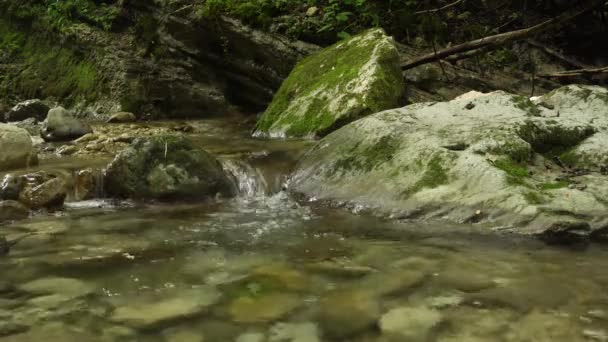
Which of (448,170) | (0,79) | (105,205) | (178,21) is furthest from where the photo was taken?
(0,79)

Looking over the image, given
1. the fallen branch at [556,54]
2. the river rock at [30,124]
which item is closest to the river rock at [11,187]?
the river rock at [30,124]

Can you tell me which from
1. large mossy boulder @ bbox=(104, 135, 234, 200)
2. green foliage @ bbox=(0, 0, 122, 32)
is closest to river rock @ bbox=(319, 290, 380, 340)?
large mossy boulder @ bbox=(104, 135, 234, 200)

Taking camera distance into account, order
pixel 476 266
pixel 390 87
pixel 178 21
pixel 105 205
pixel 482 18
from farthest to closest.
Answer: pixel 178 21 < pixel 482 18 < pixel 390 87 < pixel 105 205 < pixel 476 266

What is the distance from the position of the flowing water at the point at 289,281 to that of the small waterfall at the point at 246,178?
84cm

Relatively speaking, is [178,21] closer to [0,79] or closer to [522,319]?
[0,79]

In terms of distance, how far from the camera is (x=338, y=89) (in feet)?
22.3

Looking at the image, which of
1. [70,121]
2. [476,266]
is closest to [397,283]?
[476,266]

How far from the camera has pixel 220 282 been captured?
2.85 meters

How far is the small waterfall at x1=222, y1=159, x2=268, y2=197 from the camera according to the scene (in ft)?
17.0

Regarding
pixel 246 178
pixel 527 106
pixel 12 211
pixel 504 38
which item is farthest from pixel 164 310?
pixel 504 38

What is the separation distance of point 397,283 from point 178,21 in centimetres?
840

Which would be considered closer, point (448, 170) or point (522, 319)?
point (522, 319)

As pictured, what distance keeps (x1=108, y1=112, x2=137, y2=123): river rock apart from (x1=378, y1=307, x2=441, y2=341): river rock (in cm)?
823

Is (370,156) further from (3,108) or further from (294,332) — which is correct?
(3,108)
